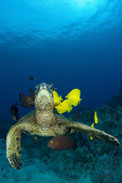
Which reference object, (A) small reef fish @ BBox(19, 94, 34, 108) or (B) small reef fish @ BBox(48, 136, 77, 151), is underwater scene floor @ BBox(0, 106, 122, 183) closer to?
(A) small reef fish @ BBox(19, 94, 34, 108)

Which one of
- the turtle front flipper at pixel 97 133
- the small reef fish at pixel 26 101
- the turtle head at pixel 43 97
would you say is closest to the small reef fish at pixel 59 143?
the turtle front flipper at pixel 97 133

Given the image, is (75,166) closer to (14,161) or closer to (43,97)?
(14,161)

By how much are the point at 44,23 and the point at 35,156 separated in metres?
38.9

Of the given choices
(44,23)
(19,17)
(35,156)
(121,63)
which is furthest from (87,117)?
(121,63)

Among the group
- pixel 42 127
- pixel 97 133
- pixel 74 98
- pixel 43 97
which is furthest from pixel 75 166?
pixel 43 97

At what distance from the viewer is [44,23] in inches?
1485

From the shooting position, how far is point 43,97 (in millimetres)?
3281

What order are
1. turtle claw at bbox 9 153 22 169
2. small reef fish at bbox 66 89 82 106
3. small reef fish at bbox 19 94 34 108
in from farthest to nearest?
small reef fish at bbox 66 89 82 106 → small reef fish at bbox 19 94 34 108 → turtle claw at bbox 9 153 22 169

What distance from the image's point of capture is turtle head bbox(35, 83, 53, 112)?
3184 millimetres

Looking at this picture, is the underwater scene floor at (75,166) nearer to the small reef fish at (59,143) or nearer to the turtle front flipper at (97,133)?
the turtle front flipper at (97,133)

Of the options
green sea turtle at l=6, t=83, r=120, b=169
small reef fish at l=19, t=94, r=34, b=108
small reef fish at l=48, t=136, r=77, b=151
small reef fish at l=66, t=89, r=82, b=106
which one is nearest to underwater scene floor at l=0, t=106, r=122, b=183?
small reef fish at l=66, t=89, r=82, b=106

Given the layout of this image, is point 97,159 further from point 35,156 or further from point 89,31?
point 89,31

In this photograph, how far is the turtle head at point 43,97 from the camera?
3184 mm

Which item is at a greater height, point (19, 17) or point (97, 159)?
point (19, 17)
